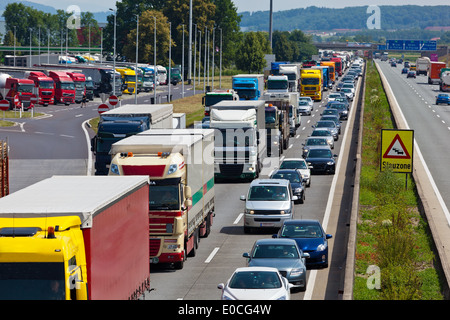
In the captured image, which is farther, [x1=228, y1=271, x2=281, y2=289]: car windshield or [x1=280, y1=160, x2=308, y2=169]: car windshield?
[x1=280, y1=160, x2=308, y2=169]: car windshield

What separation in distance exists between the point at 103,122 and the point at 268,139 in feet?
62.8

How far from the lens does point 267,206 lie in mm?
30062

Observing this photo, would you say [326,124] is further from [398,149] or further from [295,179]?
[398,149]

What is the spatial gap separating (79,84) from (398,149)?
69402 mm

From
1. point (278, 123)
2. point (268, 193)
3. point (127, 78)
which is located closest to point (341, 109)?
point (278, 123)

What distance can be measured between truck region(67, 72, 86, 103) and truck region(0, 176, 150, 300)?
262ft

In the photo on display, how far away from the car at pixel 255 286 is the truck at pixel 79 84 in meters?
77.6

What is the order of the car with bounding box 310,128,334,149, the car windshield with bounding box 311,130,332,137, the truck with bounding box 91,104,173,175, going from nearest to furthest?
the truck with bounding box 91,104,173,175 → the car with bounding box 310,128,334,149 → the car windshield with bounding box 311,130,332,137

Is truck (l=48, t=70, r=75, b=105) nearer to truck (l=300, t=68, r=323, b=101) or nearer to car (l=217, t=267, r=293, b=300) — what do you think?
truck (l=300, t=68, r=323, b=101)

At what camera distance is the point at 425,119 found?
79062 mm

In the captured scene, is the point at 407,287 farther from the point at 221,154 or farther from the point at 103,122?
the point at 221,154

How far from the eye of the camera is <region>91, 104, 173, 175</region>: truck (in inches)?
1289

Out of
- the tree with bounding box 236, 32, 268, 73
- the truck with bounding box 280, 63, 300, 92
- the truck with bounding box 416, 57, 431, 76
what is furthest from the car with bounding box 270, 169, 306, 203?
the truck with bounding box 416, 57, 431, 76

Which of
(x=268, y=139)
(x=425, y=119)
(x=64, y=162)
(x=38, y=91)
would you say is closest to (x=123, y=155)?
(x=64, y=162)
